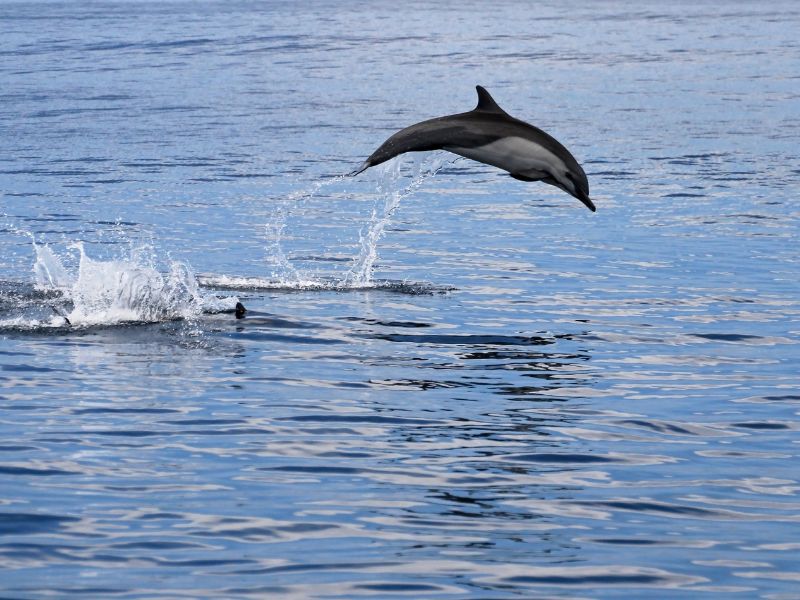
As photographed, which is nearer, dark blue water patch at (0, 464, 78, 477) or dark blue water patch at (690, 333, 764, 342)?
dark blue water patch at (0, 464, 78, 477)

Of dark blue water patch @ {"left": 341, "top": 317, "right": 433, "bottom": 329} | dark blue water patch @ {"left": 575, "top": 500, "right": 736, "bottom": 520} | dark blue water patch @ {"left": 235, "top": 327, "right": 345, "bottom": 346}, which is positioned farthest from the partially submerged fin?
dark blue water patch @ {"left": 575, "top": 500, "right": 736, "bottom": 520}

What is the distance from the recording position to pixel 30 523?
7691mm

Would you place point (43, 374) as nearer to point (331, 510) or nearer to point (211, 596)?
point (331, 510)

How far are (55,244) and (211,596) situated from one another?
39.9 ft

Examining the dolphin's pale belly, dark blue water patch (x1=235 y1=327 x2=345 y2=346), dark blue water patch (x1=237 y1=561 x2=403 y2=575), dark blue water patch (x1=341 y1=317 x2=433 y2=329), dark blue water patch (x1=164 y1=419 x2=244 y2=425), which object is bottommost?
dark blue water patch (x1=237 y1=561 x2=403 y2=575)

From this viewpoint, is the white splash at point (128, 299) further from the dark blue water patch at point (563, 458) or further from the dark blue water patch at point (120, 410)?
the dark blue water patch at point (563, 458)

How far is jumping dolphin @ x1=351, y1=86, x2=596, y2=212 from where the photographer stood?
1277 centimetres

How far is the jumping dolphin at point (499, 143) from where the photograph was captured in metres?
12.8

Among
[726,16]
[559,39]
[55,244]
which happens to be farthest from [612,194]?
[726,16]

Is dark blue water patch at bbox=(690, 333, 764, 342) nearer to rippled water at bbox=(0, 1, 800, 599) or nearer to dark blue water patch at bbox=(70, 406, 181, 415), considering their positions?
rippled water at bbox=(0, 1, 800, 599)

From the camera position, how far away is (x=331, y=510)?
26.1 feet

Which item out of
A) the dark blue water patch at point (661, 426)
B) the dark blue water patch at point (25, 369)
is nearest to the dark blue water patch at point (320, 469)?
the dark blue water patch at point (661, 426)

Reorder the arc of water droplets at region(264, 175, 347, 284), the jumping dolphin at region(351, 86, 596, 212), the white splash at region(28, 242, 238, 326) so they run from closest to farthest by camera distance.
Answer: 1. the jumping dolphin at region(351, 86, 596, 212)
2. the white splash at region(28, 242, 238, 326)
3. the arc of water droplets at region(264, 175, 347, 284)

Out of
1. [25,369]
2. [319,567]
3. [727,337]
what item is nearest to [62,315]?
[25,369]
